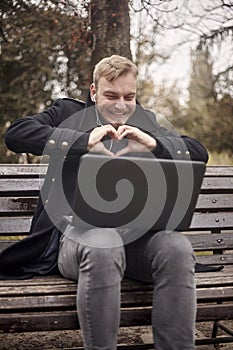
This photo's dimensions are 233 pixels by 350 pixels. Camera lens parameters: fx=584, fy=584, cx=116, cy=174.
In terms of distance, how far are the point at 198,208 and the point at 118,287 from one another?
143cm

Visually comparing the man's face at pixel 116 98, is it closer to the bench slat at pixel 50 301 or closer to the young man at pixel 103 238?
the young man at pixel 103 238

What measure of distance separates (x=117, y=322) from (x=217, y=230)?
1.50 metres

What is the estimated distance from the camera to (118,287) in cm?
217

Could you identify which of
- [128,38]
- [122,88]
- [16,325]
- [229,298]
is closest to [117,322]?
[16,325]

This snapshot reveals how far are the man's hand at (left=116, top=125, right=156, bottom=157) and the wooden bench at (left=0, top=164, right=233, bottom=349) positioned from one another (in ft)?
1.91

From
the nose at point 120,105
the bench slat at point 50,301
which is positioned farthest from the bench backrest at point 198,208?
the bench slat at point 50,301

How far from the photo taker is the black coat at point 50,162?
2.56 m

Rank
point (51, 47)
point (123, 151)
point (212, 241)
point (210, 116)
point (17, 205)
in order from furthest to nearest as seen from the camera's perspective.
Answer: point (210, 116), point (51, 47), point (212, 241), point (17, 205), point (123, 151)

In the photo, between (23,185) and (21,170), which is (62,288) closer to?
(23,185)

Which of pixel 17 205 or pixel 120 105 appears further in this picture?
pixel 17 205

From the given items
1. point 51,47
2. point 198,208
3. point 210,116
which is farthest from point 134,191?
point 210,116

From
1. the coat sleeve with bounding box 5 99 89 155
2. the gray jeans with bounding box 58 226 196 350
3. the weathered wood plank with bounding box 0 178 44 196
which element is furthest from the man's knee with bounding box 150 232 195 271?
the weathered wood plank with bounding box 0 178 44 196

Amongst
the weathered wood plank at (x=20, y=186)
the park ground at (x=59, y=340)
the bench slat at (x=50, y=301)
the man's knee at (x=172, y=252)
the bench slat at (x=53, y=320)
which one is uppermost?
the weathered wood plank at (x=20, y=186)

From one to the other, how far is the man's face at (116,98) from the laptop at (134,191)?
0.57 meters
